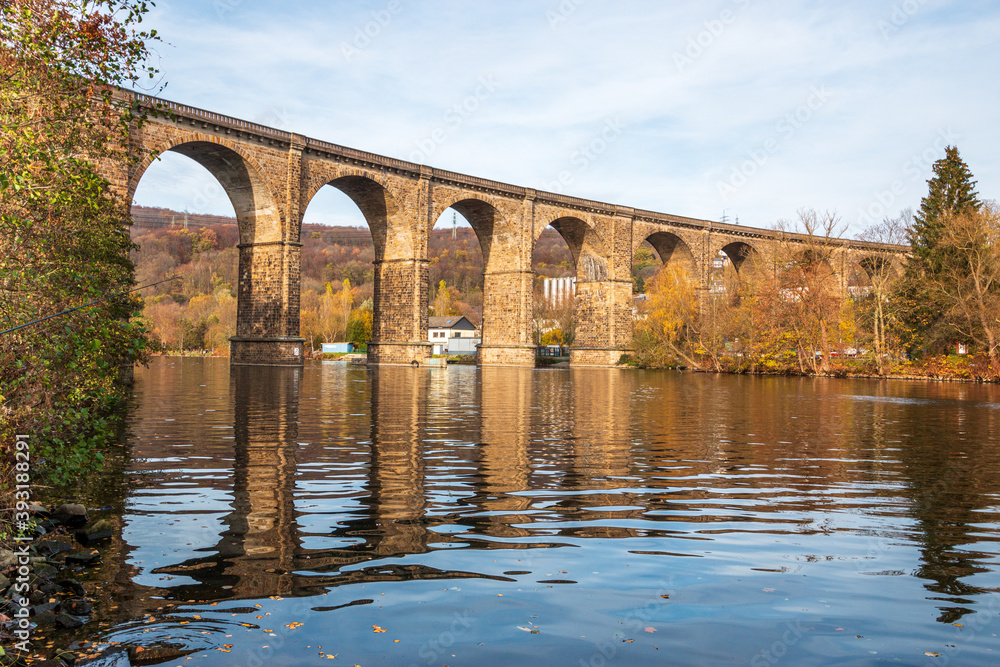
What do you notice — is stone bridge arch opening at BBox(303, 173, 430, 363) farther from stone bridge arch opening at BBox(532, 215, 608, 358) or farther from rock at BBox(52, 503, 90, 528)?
rock at BBox(52, 503, 90, 528)

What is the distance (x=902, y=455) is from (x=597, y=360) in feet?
135

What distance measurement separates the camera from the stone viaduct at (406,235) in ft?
105

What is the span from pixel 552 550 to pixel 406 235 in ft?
117

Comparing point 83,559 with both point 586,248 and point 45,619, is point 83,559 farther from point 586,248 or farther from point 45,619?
point 586,248

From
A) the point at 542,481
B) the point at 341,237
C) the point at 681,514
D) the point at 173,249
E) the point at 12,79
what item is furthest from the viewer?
the point at 341,237

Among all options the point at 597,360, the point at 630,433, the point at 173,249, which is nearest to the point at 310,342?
the point at 597,360

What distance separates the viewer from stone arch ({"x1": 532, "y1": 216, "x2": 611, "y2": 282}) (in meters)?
49.3

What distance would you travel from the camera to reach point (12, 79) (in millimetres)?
5426

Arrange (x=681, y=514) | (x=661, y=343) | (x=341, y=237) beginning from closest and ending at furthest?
(x=681, y=514)
(x=661, y=343)
(x=341, y=237)

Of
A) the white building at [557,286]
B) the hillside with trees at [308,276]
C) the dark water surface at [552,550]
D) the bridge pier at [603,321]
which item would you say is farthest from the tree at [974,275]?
the white building at [557,286]

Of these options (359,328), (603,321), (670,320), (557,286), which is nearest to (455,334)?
(359,328)

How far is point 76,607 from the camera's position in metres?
4.08

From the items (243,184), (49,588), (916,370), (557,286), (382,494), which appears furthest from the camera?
(557,286)

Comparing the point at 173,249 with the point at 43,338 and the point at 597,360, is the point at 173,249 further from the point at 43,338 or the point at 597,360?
the point at 43,338
